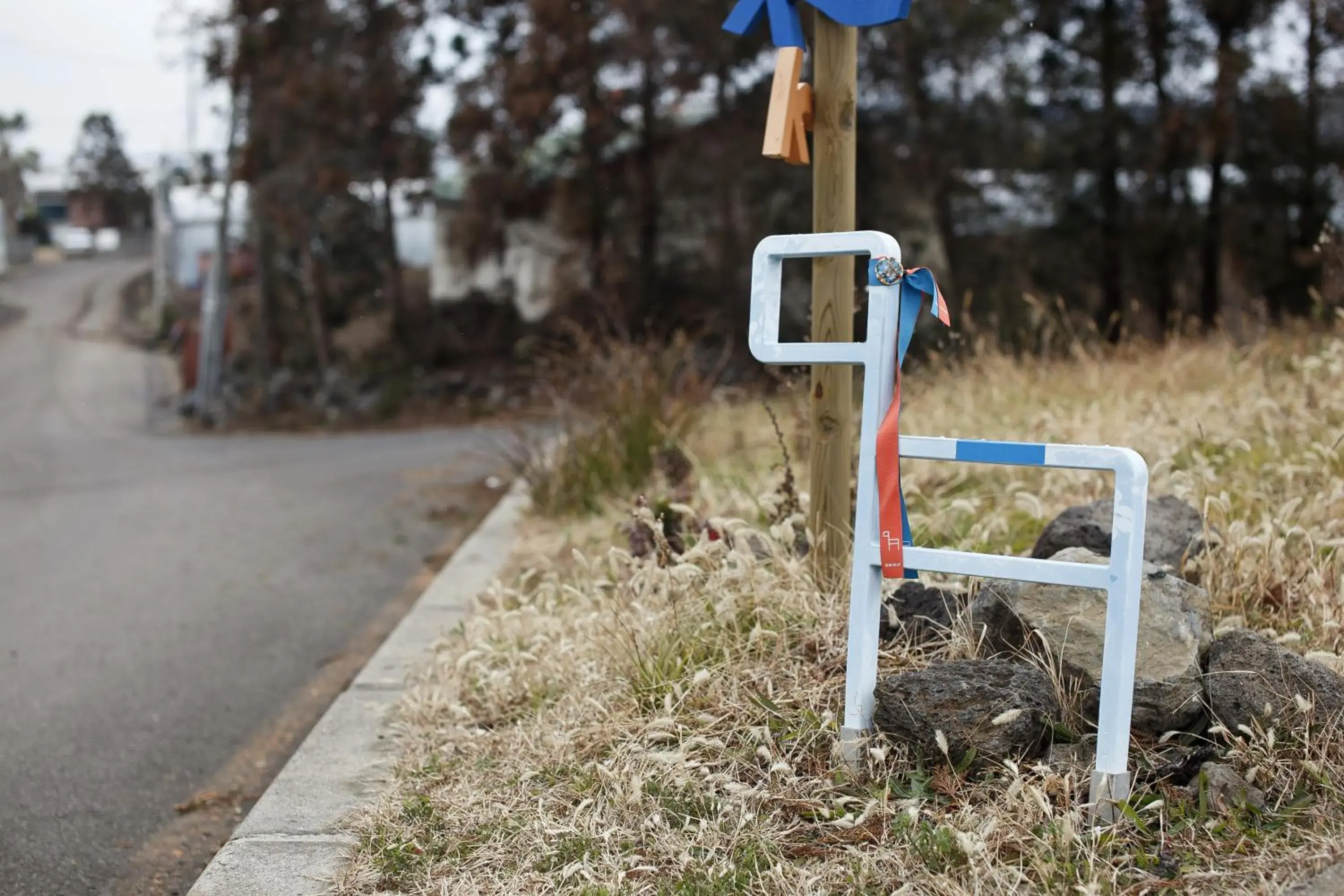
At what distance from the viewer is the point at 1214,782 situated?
2814mm

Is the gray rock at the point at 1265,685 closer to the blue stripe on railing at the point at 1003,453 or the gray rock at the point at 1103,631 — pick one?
the gray rock at the point at 1103,631

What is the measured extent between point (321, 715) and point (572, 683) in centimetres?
139

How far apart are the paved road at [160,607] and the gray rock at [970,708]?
221 centimetres

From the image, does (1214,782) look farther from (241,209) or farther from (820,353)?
(241,209)

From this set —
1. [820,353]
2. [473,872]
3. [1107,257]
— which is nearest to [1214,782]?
[820,353]

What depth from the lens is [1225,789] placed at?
9.16ft

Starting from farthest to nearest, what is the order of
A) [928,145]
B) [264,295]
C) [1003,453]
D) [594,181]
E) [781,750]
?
[264,295] < [594,181] < [928,145] < [781,750] < [1003,453]

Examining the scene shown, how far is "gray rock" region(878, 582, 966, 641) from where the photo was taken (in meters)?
3.62

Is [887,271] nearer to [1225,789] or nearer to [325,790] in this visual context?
[1225,789]

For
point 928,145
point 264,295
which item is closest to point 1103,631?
point 928,145

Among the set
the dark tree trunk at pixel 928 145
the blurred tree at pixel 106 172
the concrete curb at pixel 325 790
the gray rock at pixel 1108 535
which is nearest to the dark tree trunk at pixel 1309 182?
the dark tree trunk at pixel 928 145

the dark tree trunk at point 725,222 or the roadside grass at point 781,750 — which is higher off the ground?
the dark tree trunk at point 725,222

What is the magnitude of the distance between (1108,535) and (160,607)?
4.81 meters

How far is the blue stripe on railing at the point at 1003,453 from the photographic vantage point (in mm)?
2771
